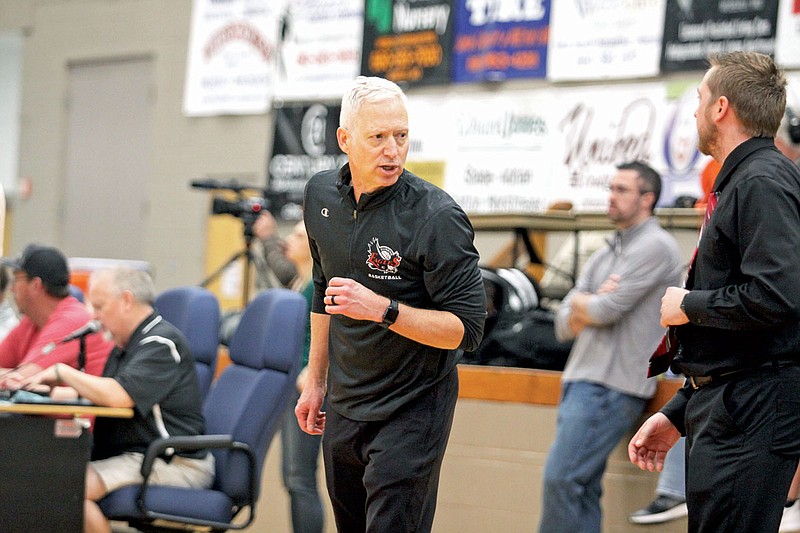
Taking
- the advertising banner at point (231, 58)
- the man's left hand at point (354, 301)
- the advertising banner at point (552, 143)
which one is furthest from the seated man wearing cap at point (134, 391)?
the advertising banner at point (231, 58)

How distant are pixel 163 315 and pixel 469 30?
474 centimetres

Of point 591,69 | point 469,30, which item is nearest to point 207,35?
point 469,30

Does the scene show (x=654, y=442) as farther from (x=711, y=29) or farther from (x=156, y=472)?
(x=711, y=29)

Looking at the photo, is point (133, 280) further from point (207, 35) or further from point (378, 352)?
point (207, 35)

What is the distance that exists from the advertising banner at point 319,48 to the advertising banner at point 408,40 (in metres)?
0.15

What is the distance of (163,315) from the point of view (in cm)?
509

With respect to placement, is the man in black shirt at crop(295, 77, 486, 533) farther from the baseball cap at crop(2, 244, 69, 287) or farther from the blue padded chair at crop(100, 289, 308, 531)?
the baseball cap at crop(2, 244, 69, 287)

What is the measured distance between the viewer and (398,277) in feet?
8.54

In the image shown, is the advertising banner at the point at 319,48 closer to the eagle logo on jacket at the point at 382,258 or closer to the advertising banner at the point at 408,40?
the advertising banner at the point at 408,40

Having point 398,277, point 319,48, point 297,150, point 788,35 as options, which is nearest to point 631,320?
point 398,277

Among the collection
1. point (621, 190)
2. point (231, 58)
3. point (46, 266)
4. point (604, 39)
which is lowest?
point (46, 266)

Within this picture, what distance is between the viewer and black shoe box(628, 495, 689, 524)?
426cm

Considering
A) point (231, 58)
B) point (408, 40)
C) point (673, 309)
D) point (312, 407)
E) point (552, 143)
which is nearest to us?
point (673, 309)

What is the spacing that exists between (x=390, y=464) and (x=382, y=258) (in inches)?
19.8
